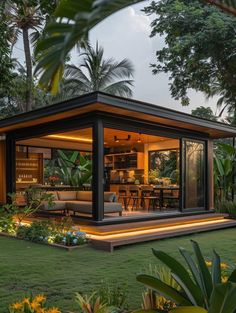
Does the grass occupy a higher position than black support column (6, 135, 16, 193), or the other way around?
black support column (6, 135, 16, 193)

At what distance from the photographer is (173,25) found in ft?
47.7

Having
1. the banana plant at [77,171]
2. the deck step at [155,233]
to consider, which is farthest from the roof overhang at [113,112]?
the banana plant at [77,171]

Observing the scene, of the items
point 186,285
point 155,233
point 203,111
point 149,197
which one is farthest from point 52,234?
point 203,111

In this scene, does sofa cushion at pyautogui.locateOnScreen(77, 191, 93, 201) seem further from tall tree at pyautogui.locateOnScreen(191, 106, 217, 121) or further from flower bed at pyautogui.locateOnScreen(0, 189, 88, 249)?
tall tree at pyautogui.locateOnScreen(191, 106, 217, 121)

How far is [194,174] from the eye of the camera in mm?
11797

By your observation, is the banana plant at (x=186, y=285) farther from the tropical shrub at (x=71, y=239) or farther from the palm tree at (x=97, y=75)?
the palm tree at (x=97, y=75)

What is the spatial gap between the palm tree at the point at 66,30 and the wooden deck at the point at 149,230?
227 inches

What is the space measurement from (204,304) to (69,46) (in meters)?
1.95

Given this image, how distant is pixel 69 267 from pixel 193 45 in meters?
10.4

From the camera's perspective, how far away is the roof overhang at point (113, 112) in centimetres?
812

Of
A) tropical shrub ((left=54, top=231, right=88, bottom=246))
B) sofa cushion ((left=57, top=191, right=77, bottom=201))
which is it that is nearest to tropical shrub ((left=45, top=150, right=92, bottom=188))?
sofa cushion ((left=57, top=191, right=77, bottom=201))

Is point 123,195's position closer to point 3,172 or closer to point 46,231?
point 3,172

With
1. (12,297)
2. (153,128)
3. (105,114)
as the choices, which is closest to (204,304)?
(12,297)

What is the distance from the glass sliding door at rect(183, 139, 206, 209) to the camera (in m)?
11.4
